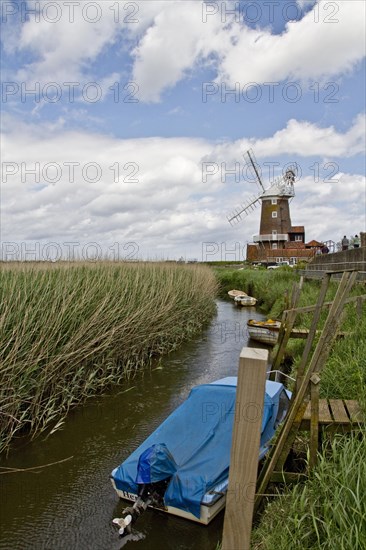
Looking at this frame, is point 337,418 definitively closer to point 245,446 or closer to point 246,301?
point 245,446

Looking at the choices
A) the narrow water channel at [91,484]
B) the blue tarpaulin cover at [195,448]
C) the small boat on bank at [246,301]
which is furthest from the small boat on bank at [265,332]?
the small boat on bank at [246,301]

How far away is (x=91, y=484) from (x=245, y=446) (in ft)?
11.7

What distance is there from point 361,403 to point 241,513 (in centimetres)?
225

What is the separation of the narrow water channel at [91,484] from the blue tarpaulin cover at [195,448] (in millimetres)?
378

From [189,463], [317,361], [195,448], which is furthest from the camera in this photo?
[195,448]

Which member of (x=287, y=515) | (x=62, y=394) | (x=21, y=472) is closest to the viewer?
(x=287, y=515)

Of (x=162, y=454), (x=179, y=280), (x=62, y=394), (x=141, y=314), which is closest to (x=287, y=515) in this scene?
(x=162, y=454)

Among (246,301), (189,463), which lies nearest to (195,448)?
(189,463)

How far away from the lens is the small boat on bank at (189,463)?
4.54m

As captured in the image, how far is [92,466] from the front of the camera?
624 centimetres

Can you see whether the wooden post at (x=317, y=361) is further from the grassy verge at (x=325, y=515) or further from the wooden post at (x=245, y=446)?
the wooden post at (x=245, y=446)

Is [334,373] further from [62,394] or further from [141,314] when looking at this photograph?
[141,314]

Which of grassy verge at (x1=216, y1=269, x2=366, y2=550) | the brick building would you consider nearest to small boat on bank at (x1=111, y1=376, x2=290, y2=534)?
grassy verge at (x1=216, y1=269, x2=366, y2=550)

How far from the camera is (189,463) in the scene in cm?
486
